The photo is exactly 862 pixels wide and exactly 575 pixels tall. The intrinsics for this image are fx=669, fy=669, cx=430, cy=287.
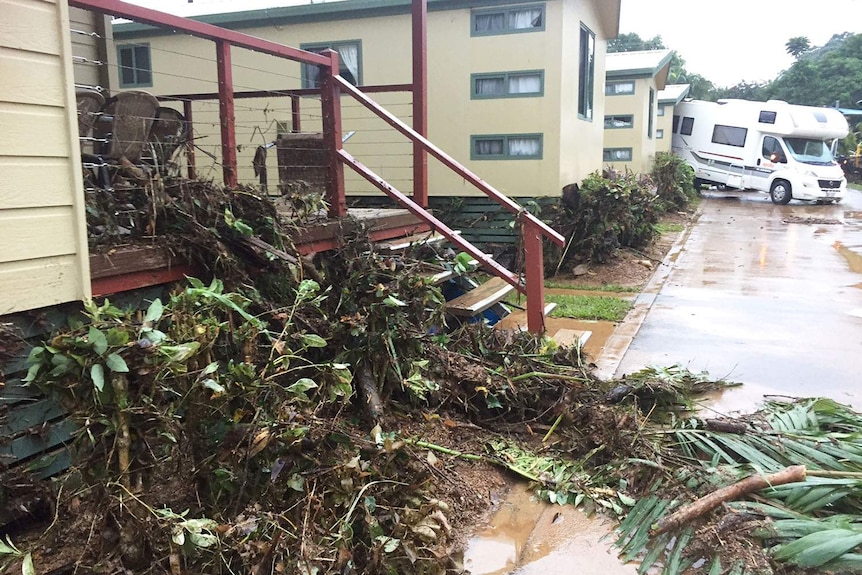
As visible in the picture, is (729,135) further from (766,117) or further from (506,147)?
(506,147)

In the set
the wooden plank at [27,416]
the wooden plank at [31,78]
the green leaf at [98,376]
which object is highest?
the wooden plank at [31,78]

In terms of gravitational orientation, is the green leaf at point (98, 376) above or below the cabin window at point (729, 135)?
below

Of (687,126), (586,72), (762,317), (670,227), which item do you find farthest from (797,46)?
(762,317)

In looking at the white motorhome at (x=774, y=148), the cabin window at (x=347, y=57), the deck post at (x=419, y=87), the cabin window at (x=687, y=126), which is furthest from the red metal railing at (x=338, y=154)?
the cabin window at (x=687, y=126)

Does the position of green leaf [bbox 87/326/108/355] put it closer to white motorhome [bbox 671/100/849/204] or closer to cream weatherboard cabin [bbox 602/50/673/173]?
cream weatherboard cabin [bbox 602/50/673/173]

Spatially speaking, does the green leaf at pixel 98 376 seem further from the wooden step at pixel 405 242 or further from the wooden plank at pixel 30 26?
the wooden step at pixel 405 242

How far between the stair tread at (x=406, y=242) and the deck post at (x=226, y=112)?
4.10ft

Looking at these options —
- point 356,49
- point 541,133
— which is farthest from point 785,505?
point 356,49

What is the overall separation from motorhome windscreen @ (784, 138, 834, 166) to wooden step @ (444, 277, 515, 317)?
18.4 meters

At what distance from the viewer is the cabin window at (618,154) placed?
1914 centimetres

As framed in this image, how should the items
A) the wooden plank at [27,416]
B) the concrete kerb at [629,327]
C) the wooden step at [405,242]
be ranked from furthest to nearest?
the concrete kerb at [629,327]
the wooden step at [405,242]
the wooden plank at [27,416]

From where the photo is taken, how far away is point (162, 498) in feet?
8.53

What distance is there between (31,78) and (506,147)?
8.09 metres

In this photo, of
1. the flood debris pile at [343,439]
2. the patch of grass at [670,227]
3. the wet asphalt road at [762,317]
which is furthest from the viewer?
the patch of grass at [670,227]
